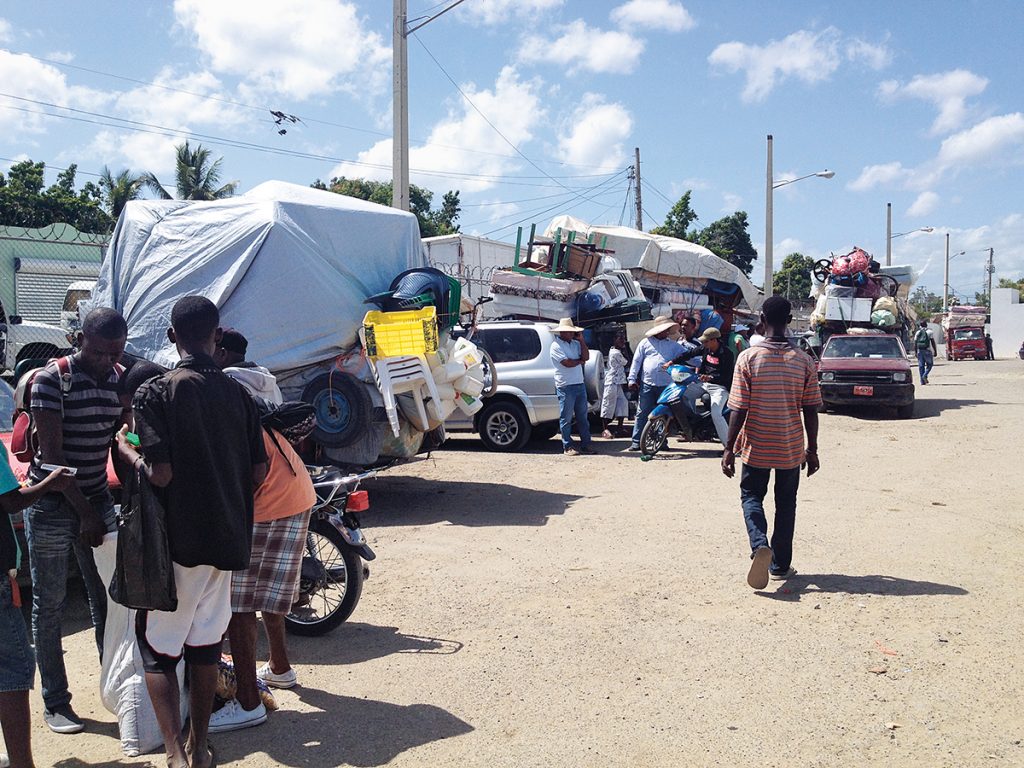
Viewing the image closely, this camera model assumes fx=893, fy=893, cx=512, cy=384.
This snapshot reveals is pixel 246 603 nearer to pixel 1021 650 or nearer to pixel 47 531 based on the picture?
pixel 47 531

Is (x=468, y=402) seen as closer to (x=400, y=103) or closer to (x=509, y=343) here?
(x=509, y=343)

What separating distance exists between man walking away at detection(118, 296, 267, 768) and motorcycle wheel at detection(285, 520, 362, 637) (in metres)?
1.46

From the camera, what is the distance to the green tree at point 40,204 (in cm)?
3431

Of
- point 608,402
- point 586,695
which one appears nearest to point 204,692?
point 586,695

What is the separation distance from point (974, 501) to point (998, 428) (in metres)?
6.88

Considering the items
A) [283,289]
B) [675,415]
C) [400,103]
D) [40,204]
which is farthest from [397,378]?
[40,204]

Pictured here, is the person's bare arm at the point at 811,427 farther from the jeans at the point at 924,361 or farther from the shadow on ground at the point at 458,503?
the jeans at the point at 924,361

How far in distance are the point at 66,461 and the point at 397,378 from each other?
4147mm

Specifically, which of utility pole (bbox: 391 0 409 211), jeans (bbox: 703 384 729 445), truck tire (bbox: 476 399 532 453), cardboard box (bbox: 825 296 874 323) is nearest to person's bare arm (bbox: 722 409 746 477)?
jeans (bbox: 703 384 729 445)

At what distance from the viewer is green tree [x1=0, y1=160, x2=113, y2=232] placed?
34.3 metres

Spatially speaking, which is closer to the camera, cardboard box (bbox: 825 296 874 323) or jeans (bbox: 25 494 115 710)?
jeans (bbox: 25 494 115 710)

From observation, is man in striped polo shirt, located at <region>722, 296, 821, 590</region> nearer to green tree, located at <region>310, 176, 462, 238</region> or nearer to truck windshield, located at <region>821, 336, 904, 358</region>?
truck windshield, located at <region>821, 336, 904, 358</region>

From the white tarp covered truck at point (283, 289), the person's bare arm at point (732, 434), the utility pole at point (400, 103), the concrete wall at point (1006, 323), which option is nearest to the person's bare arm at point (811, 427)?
the person's bare arm at point (732, 434)

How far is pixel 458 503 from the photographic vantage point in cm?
902
